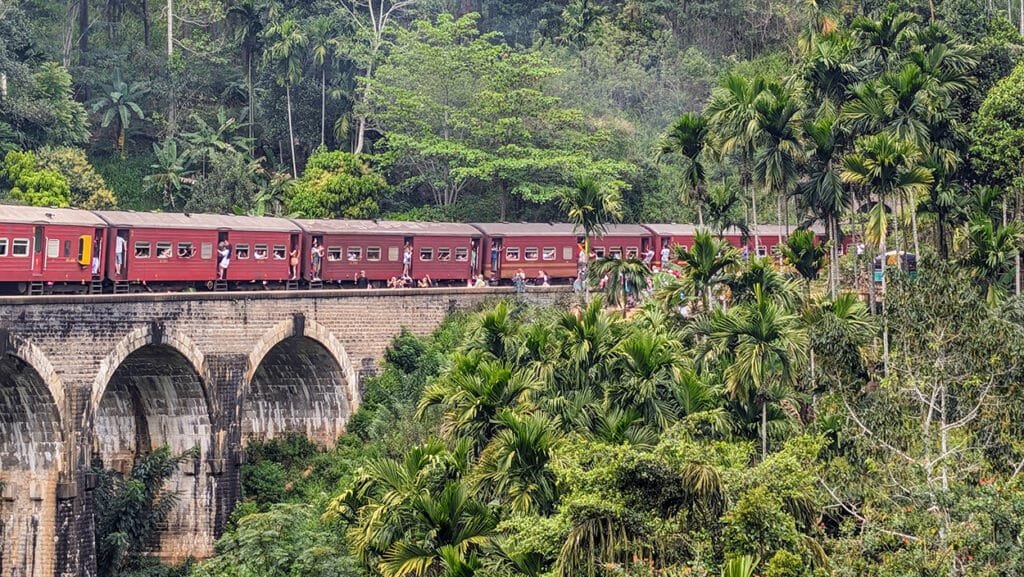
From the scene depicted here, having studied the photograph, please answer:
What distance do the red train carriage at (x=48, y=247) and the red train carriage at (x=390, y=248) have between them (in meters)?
8.46

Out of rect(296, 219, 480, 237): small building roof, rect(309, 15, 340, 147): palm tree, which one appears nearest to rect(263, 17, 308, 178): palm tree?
rect(309, 15, 340, 147): palm tree

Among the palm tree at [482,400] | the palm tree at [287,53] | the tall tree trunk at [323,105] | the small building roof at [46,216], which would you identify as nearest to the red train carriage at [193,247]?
the small building roof at [46,216]

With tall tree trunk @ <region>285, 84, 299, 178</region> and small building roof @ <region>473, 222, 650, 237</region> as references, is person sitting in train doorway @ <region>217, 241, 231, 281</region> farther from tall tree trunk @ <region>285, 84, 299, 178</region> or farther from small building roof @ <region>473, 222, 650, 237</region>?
tall tree trunk @ <region>285, 84, 299, 178</region>

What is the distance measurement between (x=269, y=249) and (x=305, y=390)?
14.9 feet

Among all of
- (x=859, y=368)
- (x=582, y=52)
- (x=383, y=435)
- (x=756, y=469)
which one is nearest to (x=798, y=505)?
(x=756, y=469)

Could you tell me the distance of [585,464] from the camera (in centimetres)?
2283

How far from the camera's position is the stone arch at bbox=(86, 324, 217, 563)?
38.9 m

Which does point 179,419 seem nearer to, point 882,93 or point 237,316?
point 237,316

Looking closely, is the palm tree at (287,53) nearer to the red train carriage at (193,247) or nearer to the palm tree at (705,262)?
the red train carriage at (193,247)

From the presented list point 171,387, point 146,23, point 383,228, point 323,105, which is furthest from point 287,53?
point 171,387

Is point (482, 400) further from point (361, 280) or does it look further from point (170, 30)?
point (170, 30)

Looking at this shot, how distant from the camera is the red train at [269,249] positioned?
3616 centimetres

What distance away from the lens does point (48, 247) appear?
1412 inches

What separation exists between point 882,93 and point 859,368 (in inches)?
500
